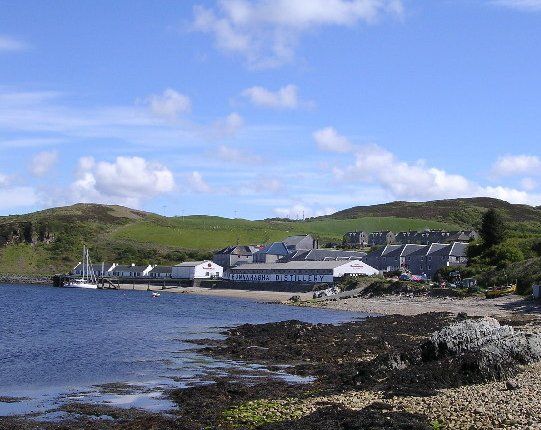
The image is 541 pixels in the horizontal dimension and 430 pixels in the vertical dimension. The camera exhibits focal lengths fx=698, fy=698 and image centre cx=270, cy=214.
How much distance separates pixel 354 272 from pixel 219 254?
50.7 meters

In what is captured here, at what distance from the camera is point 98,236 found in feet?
615

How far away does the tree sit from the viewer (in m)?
94.3

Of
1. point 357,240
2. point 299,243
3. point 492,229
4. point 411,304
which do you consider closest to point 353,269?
point 492,229

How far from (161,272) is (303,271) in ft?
129

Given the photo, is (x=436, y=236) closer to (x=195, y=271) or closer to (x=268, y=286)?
(x=268, y=286)

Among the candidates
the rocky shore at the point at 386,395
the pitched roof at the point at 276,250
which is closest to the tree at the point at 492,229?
the pitched roof at the point at 276,250

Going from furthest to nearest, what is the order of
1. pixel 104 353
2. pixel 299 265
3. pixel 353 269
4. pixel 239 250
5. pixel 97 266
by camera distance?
1. pixel 97 266
2. pixel 239 250
3. pixel 299 265
4. pixel 353 269
5. pixel 104 353

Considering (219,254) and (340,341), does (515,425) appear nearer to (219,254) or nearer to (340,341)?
(340,341)

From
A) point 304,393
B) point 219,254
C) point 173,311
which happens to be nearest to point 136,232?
point 219,254

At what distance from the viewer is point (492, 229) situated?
9462 cm

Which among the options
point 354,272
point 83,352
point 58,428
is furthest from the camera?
point 354,272

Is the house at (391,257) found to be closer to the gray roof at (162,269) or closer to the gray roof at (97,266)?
the gray roof at (162,269)

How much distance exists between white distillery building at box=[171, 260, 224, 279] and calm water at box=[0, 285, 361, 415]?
69.2m

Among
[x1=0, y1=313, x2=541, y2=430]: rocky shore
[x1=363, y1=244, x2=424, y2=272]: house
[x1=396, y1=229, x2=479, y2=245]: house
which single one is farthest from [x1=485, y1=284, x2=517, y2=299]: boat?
[x1=396, y1=229, x2=479, y2=245]: house
